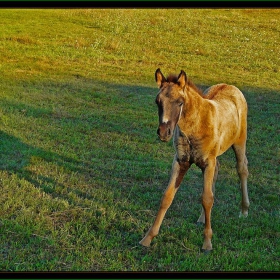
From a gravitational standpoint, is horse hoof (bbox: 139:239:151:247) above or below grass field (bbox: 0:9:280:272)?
above

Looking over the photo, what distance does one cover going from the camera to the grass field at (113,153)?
6.05m

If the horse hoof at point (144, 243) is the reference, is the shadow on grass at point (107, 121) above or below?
below

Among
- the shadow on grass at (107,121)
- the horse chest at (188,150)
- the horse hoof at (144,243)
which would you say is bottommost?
the shadow on grass at (107,121)

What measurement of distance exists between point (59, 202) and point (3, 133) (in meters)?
4.34

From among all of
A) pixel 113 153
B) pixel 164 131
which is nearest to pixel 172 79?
pixel 164 131

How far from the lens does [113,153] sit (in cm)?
1030

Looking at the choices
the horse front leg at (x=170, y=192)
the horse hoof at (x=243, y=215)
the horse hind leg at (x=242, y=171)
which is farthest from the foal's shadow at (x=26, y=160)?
the horse hoof at (x=243, y=215)

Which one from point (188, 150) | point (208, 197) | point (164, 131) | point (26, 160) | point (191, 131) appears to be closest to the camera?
point (164, 131)

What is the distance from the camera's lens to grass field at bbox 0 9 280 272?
19.8 feet

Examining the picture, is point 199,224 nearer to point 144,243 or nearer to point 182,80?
point 144,243

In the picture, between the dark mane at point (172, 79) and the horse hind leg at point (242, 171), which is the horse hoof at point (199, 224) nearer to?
the horse hind leg at point (242, 171)

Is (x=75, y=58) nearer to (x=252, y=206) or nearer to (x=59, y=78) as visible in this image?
(x=59, y=78)

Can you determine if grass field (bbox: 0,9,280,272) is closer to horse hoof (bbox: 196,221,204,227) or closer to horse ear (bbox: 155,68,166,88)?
horse hoof (bbox: 196,221,204,227)

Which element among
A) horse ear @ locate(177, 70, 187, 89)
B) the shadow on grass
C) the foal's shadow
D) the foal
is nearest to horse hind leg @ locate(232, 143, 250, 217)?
the foal
